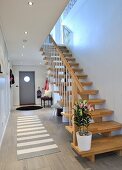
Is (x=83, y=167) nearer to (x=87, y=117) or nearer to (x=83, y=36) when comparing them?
(x=87, y=117)

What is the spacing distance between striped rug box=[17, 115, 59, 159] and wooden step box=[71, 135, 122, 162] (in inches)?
25.5

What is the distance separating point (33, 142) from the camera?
353 centimetres

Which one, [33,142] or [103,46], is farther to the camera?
[103,46]

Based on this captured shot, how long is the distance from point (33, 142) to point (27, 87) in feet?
21.3

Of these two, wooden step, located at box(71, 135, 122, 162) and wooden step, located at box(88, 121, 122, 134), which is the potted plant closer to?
wooden step, located at box(71, 135, 122, 162)

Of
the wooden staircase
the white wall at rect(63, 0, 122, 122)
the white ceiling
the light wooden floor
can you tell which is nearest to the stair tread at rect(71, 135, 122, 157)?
the wooden staircase

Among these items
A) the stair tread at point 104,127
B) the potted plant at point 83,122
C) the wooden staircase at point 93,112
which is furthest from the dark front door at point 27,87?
the potted plant at point 83,122

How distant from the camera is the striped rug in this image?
9.92 feet

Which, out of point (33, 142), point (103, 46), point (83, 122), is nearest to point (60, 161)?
point (83, 122)

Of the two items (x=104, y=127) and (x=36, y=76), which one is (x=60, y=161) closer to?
(x=104, y=127)

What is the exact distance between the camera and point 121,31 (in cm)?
324

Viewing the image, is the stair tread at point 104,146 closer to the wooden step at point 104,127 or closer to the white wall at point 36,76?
the wooden step at point 104,127

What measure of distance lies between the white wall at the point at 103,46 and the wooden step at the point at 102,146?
1.68 ft

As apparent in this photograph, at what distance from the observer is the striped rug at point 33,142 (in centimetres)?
302
